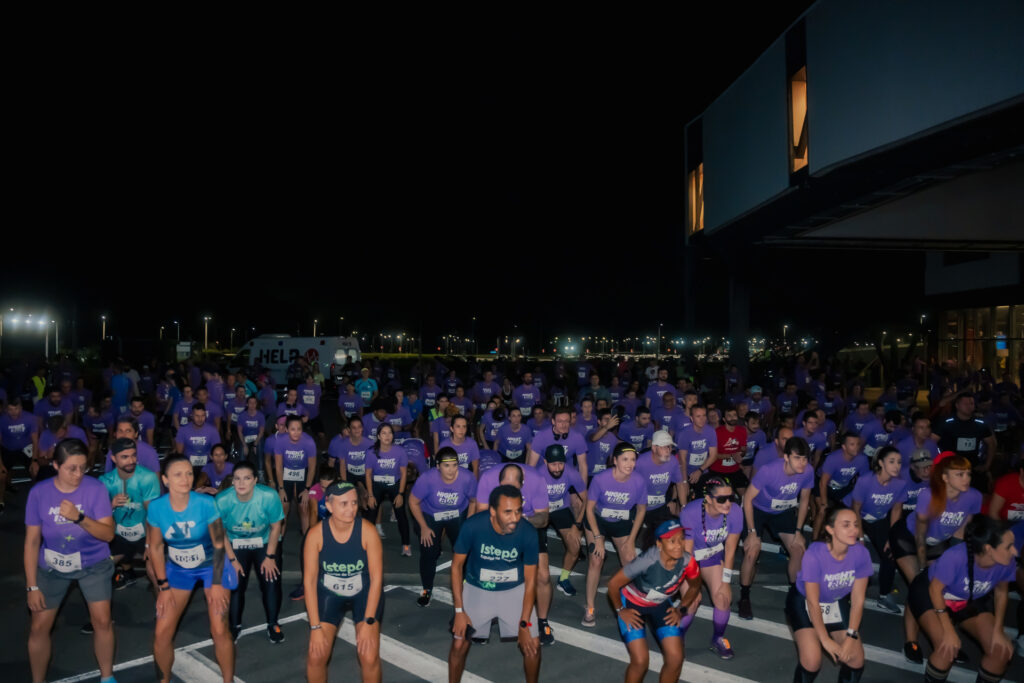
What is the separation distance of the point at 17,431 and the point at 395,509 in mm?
6662

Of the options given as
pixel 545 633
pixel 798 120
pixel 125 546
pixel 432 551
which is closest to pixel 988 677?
pixel 545 633

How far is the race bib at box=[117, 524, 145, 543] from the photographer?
6.97 metres

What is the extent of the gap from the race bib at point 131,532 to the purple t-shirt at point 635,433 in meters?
7.49

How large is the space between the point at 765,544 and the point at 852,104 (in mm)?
8472

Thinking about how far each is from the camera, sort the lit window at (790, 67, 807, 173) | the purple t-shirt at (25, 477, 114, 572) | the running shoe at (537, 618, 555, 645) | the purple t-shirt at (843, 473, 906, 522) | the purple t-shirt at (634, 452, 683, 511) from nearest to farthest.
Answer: the purple t-shirt at (25, 477, 114, 572) → the running shoe at (537, 618, 555, 645) → the purple t-shirt at (843, 473, 906, 522) → the purple t-shirt at (634, 452, 683, 511) → the lit window at (790, 67, 807, 173)

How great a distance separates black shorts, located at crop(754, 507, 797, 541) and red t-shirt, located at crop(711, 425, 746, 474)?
292 centimetres

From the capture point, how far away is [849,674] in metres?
4.90

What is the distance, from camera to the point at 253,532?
6145mm

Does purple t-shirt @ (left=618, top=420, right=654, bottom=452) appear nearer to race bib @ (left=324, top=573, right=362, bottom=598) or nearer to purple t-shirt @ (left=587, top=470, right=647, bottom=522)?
purple t-shirt @ (left=587, top=470, right=647, bottom=522)

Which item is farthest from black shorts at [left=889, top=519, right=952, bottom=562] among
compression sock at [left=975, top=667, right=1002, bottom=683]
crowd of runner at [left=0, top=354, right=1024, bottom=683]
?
compression sock at [left=975, top=667, right=1002, bottom=683]

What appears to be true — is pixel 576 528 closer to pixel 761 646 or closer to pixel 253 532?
pixel 761 646

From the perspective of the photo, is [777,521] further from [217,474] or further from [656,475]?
[217,474]

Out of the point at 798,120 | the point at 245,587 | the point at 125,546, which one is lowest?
the point at 245,587

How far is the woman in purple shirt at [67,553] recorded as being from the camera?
523 cm
